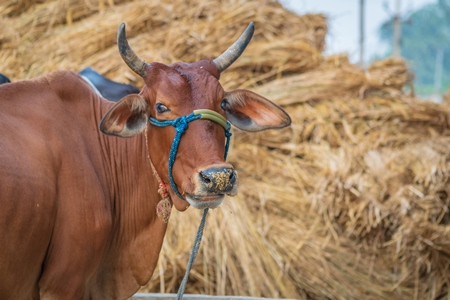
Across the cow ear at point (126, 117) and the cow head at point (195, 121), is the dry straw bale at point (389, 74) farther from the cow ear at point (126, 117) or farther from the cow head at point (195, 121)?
the cow ear at point (126, 117)

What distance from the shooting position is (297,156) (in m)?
6.30

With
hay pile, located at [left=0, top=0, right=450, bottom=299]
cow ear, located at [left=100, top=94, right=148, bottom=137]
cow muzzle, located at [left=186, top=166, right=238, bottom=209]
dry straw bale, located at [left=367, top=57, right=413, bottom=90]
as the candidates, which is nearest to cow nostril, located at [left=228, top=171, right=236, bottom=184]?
cow muzzle, located at [left=186, top=166, right=238, bottom=209]

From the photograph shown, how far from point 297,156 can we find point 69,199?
3535mm

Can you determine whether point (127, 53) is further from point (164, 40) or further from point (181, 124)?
point (164, 40)

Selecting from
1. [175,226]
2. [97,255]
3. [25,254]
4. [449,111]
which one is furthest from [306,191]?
[25,254]

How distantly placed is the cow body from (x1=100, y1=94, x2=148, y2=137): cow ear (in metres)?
0.25

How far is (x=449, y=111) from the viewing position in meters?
7.00

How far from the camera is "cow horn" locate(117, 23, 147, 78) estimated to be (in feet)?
10.2

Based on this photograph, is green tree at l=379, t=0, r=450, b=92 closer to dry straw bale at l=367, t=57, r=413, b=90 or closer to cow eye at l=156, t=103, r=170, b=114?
dry straw bale at l=367, t=57, r=413, b=90

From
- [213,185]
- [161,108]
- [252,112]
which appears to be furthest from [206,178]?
[252,112]

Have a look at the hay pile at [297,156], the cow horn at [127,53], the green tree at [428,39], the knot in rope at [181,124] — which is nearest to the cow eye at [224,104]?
the knot in rope at [181,124]

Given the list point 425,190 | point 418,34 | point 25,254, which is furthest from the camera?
point 418,34

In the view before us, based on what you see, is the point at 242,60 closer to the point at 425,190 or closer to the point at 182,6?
the point at 182,6

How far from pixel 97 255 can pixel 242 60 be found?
151 inches
